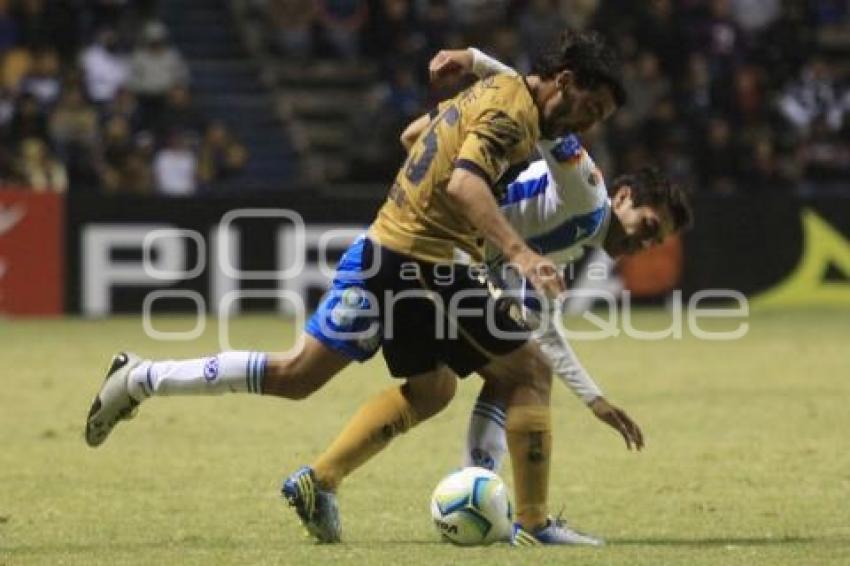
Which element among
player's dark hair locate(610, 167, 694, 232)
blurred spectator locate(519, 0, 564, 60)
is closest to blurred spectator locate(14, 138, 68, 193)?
blurred spectator locate(519, 0, 564, 60)

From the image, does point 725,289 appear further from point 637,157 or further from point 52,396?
point 52,396

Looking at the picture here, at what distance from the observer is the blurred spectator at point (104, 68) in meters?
21.1

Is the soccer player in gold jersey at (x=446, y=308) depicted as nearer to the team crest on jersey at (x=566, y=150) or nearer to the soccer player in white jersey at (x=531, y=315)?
the soccer player in white jersey at (x=531, y=315)

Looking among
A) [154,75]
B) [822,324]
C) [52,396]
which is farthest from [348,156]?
[52,396]

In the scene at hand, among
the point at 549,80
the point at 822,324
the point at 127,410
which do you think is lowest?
the point at 822,324

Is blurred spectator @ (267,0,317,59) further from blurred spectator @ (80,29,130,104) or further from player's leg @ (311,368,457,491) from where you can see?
player's leg @ (311,368,457,491)

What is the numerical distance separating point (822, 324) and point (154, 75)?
7.50 m

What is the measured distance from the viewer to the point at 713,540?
7.60 m

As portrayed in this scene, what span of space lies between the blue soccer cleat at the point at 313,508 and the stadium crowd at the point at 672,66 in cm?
1332

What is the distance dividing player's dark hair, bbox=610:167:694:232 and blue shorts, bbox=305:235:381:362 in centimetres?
121

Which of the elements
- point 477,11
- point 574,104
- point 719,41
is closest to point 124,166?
point 477,11

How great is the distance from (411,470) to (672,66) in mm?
14007

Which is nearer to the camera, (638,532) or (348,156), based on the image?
(638,532)

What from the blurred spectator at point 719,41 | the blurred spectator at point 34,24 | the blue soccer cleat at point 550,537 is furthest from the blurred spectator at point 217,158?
the blue soccer cleat at point 550,537
